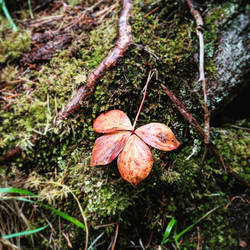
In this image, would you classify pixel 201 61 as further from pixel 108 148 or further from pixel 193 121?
pixel 108 148

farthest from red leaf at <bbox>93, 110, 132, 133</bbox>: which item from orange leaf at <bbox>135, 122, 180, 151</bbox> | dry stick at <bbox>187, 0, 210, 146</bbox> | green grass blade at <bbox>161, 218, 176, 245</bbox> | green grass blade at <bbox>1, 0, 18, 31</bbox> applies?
green grass blade at <bbox>1, 0, 18, 31</bbox>

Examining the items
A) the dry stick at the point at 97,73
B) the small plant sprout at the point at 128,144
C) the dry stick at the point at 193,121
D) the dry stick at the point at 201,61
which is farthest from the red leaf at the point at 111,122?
the dry stick at the point at 201,61

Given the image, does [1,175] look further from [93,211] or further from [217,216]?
[217,216]

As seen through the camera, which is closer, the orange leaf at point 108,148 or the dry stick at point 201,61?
the orange leaf at point 108,148

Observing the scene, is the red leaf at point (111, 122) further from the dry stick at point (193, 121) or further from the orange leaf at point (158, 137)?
the dry stick at point (193, 121)

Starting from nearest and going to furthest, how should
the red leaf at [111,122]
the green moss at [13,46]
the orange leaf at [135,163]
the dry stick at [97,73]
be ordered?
the orange leaf at [135,163]
the red leaf at [111,122]
the dry stick at [97,73]
the green moss at [13,46]

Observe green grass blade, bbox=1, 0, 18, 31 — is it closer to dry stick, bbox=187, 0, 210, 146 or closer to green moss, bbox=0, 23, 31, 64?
green moss, bbox=0, 23, 31, 64

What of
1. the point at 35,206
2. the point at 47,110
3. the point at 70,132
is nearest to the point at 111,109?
the point at 70,132
